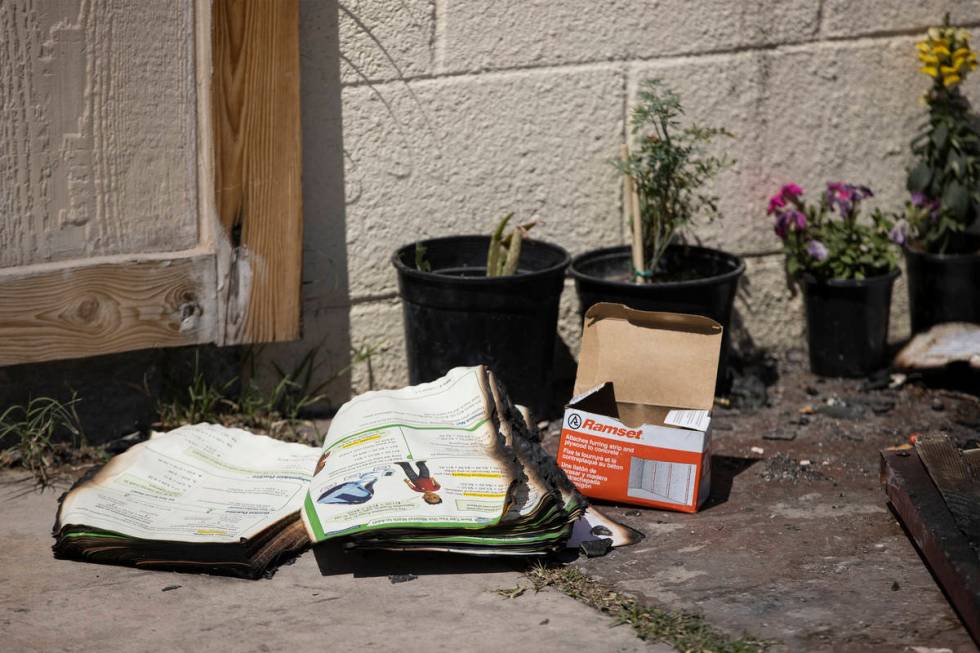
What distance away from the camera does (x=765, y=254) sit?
3.98m

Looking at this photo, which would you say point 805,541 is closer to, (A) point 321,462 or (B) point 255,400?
(A) point 321,462

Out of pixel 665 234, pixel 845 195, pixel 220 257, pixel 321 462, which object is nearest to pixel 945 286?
pixel 845 195

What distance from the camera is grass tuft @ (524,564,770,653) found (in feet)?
7.20

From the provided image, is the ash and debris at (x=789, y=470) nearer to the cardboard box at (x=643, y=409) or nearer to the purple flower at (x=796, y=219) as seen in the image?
the cardboard box at (x=643, y=409)

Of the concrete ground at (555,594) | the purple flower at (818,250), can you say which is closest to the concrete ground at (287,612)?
the concrete ground at (555,594)

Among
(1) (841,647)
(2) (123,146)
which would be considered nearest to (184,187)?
(2) (123,146)

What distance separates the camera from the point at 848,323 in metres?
3.85

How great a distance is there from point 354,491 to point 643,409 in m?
0.87

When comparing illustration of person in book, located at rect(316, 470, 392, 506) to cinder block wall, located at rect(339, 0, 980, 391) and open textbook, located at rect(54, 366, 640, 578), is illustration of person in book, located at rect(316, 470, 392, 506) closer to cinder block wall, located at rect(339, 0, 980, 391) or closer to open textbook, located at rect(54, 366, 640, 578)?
open textbook, located at rect(54, 366, 640, 578)

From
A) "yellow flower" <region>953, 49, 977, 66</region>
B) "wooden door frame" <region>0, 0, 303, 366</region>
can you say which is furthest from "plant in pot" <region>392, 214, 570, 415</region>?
"yellow flower" <region>953, 49, 977, 66</region>

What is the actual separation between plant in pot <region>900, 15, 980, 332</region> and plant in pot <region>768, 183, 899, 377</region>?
0.14 m

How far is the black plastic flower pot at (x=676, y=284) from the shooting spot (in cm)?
342

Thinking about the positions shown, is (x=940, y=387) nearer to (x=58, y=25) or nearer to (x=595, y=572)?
(x=595, y=572)

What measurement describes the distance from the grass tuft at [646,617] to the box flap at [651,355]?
A: 65 centimetres
